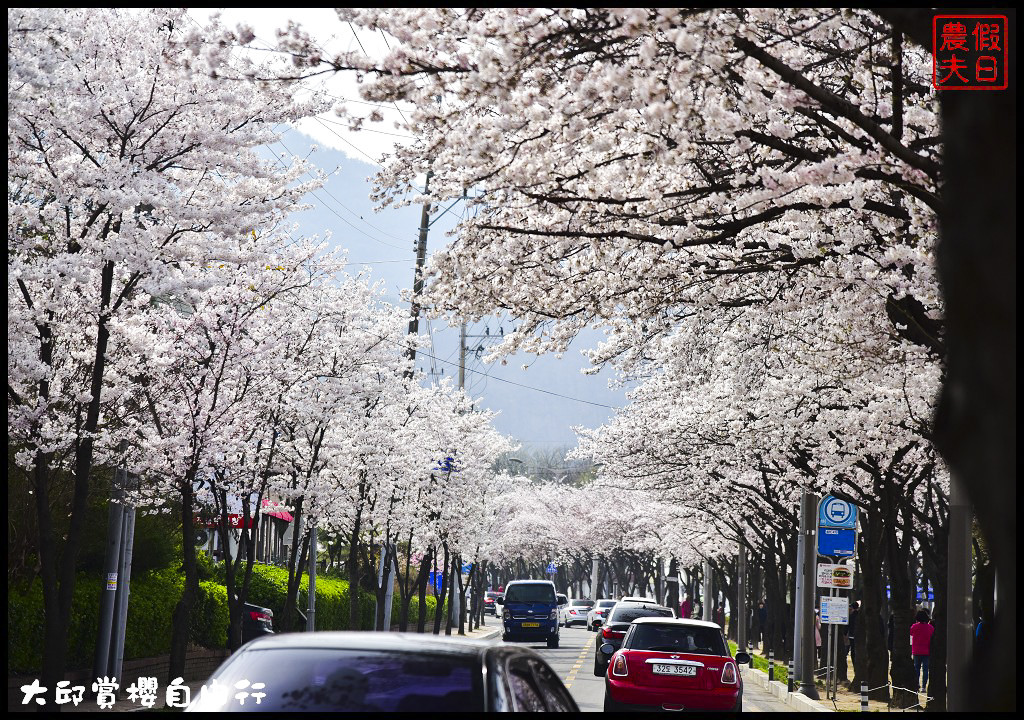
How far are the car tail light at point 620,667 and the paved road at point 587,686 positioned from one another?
583 millimetres

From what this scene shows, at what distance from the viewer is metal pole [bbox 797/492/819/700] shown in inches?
915

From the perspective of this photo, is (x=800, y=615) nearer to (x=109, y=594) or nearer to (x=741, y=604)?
(x=109, y=594)

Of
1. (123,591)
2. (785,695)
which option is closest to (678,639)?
(123,591)

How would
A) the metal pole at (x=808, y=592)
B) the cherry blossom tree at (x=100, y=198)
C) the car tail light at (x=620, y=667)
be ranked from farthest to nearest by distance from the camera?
1. the metal pole at (x=808, y=592)
2. the car tail light at (x=620, y=667)
3. the cherry blossom tree at (x=100, y=198)

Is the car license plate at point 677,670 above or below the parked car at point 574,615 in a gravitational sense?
above

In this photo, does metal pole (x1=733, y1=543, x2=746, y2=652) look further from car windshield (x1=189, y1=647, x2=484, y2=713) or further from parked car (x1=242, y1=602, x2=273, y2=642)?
car windshield (x1=189, y1=647, x2=484, y2=713)

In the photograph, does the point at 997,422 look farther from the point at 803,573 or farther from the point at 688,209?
the point at 803,573

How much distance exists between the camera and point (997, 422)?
2562 millimetres

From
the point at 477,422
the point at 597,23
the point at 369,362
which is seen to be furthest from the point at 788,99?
the point at 477,422

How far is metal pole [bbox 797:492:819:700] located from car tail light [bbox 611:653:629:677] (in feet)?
28.6

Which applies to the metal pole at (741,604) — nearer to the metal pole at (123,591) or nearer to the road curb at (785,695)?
the road curb at (785,695)

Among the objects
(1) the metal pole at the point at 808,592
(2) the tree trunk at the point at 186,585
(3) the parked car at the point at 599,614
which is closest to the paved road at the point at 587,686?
(1) the metal pole at the point at 808,592

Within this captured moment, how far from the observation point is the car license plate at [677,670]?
14.6 meters

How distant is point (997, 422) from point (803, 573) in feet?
75.5
